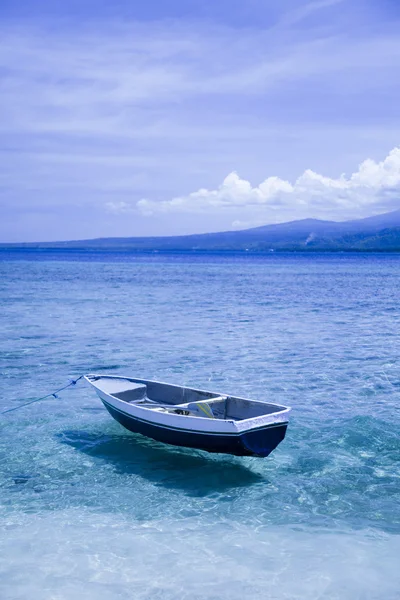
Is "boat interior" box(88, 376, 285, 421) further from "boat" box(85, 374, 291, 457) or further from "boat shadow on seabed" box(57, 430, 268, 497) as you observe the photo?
"boat shadow on seabed" box(57, 430, 268, 497)

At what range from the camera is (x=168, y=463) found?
15.7 metres

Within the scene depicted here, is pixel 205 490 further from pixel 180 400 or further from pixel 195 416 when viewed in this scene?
pixel 180 400

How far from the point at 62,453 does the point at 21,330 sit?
21860mm

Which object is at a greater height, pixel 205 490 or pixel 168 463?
pixel 168 463

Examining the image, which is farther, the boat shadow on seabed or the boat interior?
the boat interior

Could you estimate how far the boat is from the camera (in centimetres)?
1445

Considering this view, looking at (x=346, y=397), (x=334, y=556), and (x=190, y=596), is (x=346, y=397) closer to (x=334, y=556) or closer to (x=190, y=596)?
(x=334, y=556)

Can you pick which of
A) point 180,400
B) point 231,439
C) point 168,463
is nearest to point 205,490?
point 231,439

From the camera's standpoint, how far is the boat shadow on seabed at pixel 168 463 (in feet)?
47.8

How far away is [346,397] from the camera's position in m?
21.9

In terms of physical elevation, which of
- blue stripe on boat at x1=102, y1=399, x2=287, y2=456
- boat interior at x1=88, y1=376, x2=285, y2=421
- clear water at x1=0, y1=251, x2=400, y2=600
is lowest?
clear water at x1=0, y1=251, x2=400, y2=600


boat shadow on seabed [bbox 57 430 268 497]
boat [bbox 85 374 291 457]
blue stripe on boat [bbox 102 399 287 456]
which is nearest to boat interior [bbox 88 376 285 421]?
boat [bbox 85 374 291 457]

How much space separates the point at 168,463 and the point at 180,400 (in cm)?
279

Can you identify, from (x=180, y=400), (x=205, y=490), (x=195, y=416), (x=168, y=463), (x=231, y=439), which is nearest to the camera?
(x=205, y=490)
